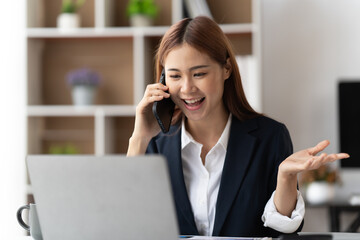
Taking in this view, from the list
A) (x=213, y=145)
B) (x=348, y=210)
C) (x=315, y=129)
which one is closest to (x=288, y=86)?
(x=315, y=129)

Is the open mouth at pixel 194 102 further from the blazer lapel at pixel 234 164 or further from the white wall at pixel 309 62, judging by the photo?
the white wall at pixel 309 62

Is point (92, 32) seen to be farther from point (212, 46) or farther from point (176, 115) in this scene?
point (212, 46)

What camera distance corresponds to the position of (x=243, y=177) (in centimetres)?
162

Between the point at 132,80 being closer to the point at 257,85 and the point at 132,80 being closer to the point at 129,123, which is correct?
the point at 129,123

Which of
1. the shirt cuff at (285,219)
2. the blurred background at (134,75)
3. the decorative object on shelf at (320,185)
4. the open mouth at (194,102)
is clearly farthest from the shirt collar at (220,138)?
the decorative object on shelf at (320,185)

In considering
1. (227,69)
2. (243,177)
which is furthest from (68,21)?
(243,177)

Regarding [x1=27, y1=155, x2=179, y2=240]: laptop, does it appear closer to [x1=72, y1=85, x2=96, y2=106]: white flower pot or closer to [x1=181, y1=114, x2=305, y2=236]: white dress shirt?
[x1=181, y1=114, x2=305, y2=236]: white dress shirt

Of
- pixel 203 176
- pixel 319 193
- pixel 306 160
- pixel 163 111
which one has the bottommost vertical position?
pixel 319 193

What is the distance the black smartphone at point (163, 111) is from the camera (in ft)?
5.53

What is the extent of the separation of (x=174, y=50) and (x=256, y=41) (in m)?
1.61

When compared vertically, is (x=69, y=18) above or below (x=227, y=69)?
above

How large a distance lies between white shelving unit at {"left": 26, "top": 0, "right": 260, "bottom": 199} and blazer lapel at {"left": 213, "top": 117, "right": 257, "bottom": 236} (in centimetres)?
166

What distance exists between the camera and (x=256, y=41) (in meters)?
3.16

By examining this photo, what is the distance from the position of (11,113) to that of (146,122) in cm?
207
